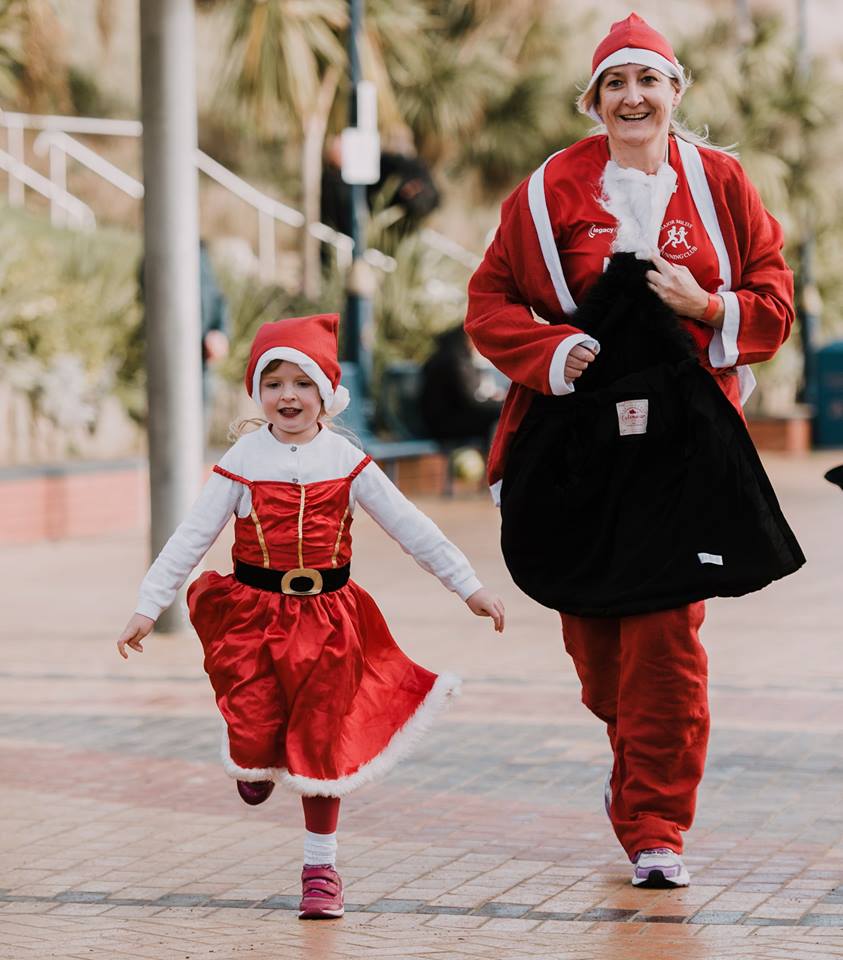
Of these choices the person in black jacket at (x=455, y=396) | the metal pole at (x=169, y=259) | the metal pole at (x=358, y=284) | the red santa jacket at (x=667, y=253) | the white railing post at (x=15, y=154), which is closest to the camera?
the red santa jacket at (x=667, y=253)

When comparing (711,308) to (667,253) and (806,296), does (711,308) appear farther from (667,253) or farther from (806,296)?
(806,296)

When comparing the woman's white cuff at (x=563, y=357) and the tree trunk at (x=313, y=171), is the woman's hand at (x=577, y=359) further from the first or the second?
the tree trunk at (x=313, y=171)

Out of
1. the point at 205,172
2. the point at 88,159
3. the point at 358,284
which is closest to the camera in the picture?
the point at 358,284

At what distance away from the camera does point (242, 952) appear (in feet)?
14.3

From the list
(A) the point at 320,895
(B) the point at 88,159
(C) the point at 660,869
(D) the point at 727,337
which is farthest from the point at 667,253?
(B) the point at 88,159

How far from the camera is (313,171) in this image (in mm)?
19172

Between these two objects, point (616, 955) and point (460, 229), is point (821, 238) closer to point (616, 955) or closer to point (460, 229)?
point (460, 229)

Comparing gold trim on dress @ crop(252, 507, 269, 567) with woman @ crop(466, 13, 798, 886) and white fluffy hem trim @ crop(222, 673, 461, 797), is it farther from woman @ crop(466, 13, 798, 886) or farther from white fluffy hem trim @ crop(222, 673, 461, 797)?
woman @ crop(466, 13, 798, 886)

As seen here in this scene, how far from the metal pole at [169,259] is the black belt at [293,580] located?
3.93 meters

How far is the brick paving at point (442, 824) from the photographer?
4500 mm

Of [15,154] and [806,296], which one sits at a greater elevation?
[15,154]

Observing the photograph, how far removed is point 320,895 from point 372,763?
0.32 meters

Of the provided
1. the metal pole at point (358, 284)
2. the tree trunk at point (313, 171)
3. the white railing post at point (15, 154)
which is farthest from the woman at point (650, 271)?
the white railing post at point (15, 154)

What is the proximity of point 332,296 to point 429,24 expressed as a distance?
674 cm
